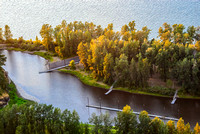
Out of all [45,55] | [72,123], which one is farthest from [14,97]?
[45,55]

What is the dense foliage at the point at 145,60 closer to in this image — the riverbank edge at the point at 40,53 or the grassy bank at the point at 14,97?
the riverbank edge at the point at 40,53

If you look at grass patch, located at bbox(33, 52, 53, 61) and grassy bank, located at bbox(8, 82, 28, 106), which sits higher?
grass patch, located at bbox(33, 52, 53, 61)

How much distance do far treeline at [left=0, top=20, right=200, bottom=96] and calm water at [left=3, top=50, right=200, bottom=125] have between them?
10.1 ft

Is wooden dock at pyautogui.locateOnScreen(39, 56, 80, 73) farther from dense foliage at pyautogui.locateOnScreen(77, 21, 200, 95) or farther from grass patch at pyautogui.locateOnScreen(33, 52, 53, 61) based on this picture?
dense foliage at pyautogui.locateOnScreen(77, 21, 200, 95)

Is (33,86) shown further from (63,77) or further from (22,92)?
(63,77)

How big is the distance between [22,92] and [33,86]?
303 cm

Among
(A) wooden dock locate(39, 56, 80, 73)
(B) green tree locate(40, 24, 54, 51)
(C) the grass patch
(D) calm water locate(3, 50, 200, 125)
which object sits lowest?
(D) calm water locate(3, 50, 200, 125)

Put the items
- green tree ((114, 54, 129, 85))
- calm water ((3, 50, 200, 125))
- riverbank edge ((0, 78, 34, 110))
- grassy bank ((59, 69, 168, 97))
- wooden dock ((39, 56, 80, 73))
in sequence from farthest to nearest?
1. wooden dock ((39, 56, 80, 73))
2. green tree ((114, 54, 129, 85))
3. grassy bank ((59, 69, 168, 97))
4. riverbank edge ((0, 78, 34, 110))
5. calm water ((3, 50, 200, 125))

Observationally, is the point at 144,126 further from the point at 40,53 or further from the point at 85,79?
the point at 40,53

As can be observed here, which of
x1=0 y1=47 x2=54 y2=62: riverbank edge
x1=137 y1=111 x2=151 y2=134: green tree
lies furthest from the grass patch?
x1=137 y1=111 x2=151 y2=134: green tree

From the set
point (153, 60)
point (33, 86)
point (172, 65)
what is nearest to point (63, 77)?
point (33, 86)

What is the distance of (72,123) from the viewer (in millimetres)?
28578

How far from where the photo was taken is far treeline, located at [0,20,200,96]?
4034 centimetres

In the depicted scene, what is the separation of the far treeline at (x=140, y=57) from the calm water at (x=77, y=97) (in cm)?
307
